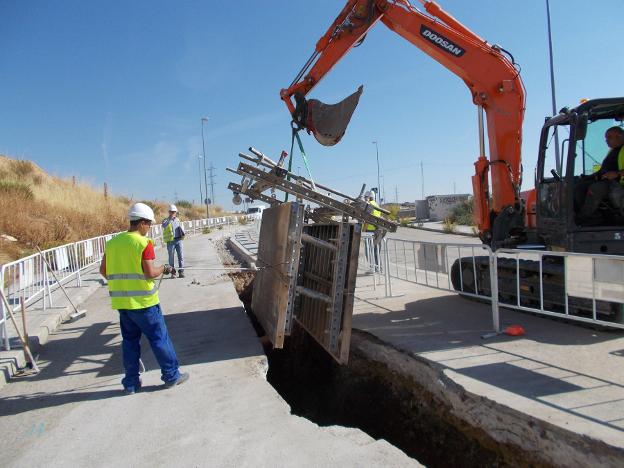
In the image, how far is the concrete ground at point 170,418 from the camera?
9.57ft

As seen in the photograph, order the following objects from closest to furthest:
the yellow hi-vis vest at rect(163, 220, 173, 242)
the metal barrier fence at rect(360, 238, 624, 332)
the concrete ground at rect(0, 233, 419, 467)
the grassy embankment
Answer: the concrete ground at rect(0, 233, 419, 467) < the metal barrier fence at rect(360, 238, 624, 332) < the yellow hi-vis vest at rect(163, 220, 173, 242) < the grassy embankment

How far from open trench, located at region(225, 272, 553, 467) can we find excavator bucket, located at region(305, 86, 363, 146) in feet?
9.54

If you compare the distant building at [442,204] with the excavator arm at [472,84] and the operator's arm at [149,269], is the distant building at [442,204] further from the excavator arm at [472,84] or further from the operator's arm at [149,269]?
the operator's arm at [149,269]

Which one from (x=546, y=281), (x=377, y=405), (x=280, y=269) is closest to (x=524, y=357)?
(x=546, y=281)

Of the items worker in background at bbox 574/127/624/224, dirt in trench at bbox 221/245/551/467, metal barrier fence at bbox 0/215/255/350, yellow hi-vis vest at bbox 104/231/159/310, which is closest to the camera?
dirt in trench at bbox 221/245/551/467

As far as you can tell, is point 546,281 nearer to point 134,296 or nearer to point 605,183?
point 605,183

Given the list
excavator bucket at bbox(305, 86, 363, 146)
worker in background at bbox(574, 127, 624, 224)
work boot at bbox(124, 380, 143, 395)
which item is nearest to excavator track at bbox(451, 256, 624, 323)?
worker in background at bbox(574, 127, 624, 224)

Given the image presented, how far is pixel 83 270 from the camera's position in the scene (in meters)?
11.4

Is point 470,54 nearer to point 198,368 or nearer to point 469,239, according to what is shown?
point 198,368

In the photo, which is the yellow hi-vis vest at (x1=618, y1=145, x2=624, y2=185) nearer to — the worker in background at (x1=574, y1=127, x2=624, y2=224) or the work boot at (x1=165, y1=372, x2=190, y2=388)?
the worker in background at (x1=574, y1=127, x2=624, y2=224)

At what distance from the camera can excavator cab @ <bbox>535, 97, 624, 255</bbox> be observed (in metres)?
5.02

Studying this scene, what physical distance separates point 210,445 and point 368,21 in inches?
240

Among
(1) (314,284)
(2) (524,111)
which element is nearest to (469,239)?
(2) (524,111)

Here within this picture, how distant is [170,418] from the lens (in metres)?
3.50
